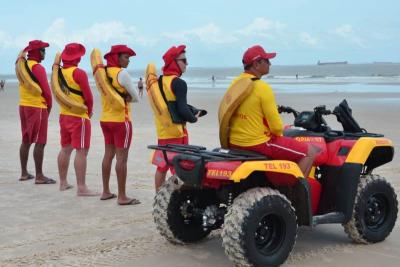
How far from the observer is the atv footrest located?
16.4 feet

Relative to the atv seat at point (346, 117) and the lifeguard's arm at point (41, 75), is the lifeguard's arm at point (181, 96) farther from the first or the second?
the lifeguard's arm at point (41, 75)

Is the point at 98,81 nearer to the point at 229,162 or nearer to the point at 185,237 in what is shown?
the point at 185,237

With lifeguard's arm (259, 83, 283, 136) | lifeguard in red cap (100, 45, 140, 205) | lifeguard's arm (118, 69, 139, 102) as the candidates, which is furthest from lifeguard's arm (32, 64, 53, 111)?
lifeguard's arm (259, 83, 283, 136)

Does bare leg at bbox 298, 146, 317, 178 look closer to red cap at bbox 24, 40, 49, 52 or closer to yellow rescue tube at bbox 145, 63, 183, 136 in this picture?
yellow rescue tube at bbox 145, 63, 183, 136

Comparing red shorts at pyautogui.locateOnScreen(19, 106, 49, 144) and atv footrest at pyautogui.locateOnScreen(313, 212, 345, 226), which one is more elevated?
red shorts at pyautogui.locateOnScreen(19, 106, 49, 144)

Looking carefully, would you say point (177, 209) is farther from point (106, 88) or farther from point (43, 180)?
point (43, 180)

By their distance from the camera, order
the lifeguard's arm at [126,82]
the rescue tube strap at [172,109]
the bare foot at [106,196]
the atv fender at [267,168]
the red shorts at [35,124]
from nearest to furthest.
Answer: the atv fender at [267,168], the rescue tube strap at [172,109], the lifeguard's arm at [126,82], the bare foot at [106,196], the red shorts at [35,124]

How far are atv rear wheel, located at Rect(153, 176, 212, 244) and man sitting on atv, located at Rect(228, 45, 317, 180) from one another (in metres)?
0.69

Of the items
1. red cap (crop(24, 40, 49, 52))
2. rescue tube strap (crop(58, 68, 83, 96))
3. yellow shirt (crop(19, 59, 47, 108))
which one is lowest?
yellow shirt (crop(19, 59, 47, 108))

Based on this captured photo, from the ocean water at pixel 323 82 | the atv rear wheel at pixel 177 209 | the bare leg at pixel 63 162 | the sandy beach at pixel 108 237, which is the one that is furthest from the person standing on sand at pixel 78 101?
the ocean water at pixel 323 82

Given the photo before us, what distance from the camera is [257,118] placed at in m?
4.77

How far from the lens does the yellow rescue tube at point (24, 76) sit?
26.6 ft

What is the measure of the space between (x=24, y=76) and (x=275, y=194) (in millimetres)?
4771

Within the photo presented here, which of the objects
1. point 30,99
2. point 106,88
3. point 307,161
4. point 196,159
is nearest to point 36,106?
point 30,99
